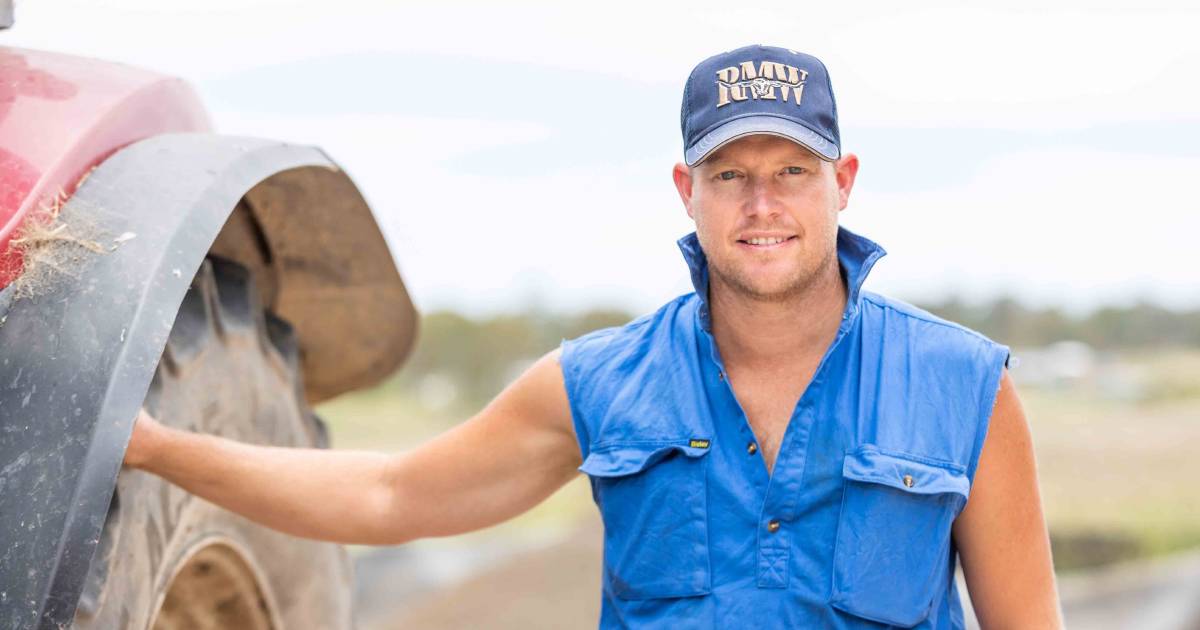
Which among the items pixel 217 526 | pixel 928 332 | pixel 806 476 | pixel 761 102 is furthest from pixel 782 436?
pixel 217 526

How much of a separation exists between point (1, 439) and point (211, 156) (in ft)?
1.92

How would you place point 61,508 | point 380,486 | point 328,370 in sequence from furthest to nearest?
point 328,370, point 380,486, point 61,508

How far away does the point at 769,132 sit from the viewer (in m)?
2.14

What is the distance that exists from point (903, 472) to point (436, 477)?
0.85 m

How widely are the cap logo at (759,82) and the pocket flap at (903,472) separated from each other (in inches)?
22.3

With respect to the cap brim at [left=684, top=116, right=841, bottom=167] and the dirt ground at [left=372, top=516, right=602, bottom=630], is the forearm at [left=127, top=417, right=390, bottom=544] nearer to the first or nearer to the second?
the cap brim at [left=684, top=116, right=841, bottom=167]

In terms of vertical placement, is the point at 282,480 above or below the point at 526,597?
above

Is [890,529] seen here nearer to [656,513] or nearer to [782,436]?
[782,436]

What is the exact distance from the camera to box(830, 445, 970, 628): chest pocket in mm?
2086

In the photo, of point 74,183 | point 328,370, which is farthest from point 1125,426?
→ point 74,183

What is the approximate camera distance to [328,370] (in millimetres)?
3219

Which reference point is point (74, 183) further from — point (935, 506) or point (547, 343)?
point (547, 343)

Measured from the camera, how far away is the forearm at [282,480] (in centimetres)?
209

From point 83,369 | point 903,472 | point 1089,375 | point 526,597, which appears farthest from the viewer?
point 1089,375
